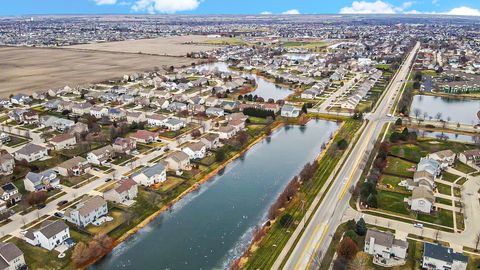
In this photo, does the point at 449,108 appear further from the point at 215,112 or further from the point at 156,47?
the point at 156,47

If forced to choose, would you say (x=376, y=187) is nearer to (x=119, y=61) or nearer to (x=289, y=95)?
(x=289, y=95)

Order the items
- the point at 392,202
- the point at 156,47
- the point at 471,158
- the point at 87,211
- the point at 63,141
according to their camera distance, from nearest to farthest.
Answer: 1. the point at 87,211
2. the point at 392,202
3. the point at 471,158
4. the point at 63,141
5. the point at 156,47

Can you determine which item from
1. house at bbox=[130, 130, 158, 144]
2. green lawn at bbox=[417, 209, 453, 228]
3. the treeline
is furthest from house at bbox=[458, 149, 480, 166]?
house at bbox=[130, 130, 158, 144]

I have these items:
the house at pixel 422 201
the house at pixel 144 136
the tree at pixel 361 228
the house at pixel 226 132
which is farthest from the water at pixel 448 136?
the house at pixel 144 136

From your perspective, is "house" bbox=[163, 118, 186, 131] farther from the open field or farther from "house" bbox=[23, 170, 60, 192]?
the open field

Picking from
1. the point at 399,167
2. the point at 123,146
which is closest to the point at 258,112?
the point at 123,146

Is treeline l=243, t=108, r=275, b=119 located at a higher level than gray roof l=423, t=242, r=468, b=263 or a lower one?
higher
